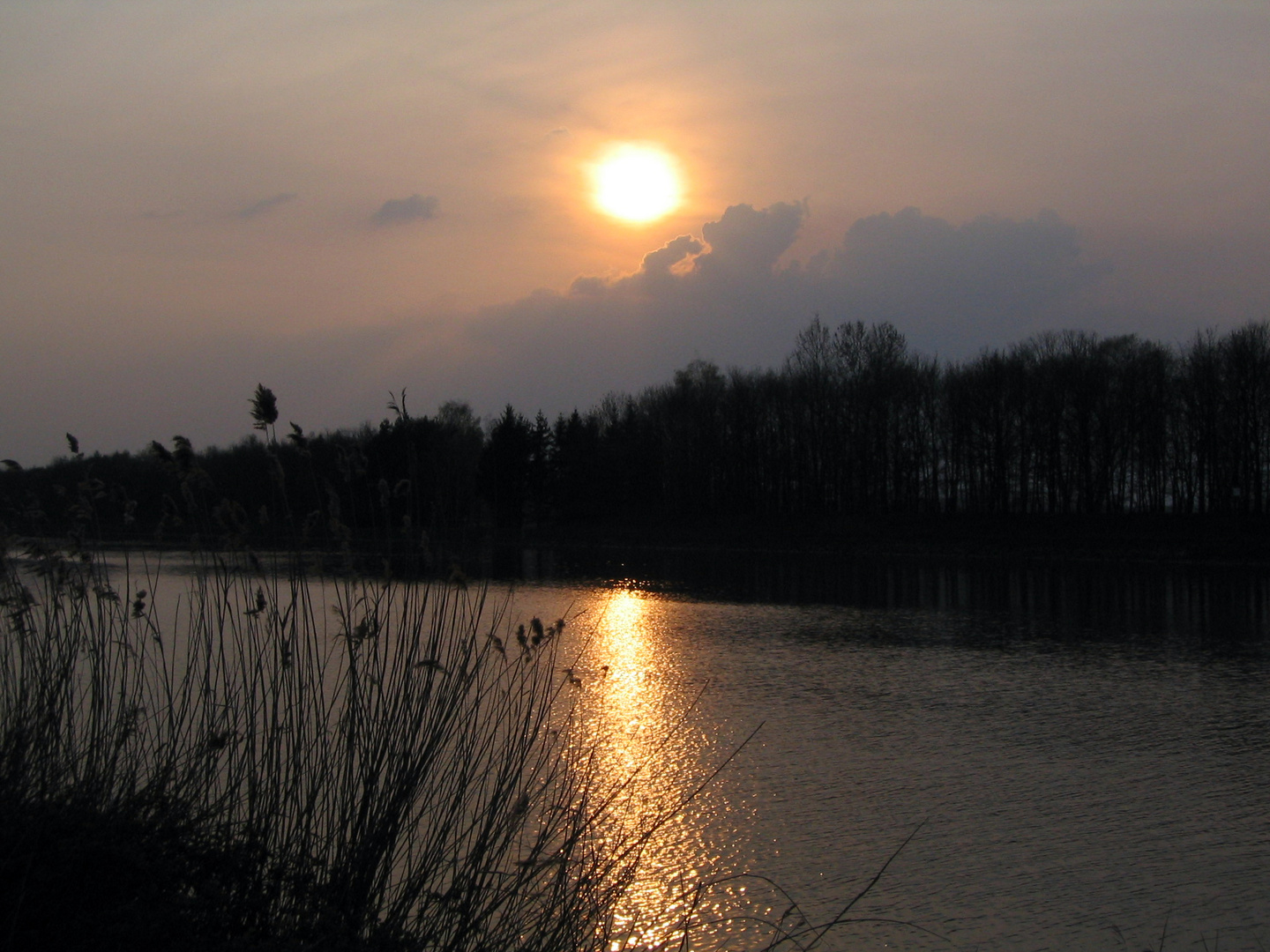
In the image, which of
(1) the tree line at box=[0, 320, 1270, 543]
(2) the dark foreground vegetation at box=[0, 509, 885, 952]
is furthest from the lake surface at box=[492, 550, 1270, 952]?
(1) the tree line at box=[0, 320, 1270, 543]

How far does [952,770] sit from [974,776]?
0.23 metres

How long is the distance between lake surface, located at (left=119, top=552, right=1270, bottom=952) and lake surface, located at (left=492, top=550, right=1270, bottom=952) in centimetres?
3

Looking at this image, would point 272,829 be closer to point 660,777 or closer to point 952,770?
point 660,777

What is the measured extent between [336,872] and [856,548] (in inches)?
1917

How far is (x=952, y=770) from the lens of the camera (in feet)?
35.3

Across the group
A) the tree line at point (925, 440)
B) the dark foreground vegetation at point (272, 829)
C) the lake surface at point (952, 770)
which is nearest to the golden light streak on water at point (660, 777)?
the lake surface at point (952, 770)

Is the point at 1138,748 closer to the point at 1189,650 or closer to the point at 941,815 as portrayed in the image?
the point at 941,815

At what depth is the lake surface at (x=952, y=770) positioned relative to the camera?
7.45m

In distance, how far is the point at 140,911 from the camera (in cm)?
421

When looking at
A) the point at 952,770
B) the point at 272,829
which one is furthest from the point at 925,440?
the point at 272,829

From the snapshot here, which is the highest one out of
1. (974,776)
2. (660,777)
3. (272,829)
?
(272,829)

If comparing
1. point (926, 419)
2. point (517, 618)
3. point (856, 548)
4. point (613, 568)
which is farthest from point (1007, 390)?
point (517, 618)

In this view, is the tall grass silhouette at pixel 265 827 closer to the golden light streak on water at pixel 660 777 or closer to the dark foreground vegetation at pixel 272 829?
the dark foreground vegetation at pixel 272 829

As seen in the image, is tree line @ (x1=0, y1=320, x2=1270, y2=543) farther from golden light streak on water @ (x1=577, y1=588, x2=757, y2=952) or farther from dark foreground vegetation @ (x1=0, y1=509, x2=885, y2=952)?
dark foreground vegetation @ (x1=0, y1=509, x2=885, y2=952)
